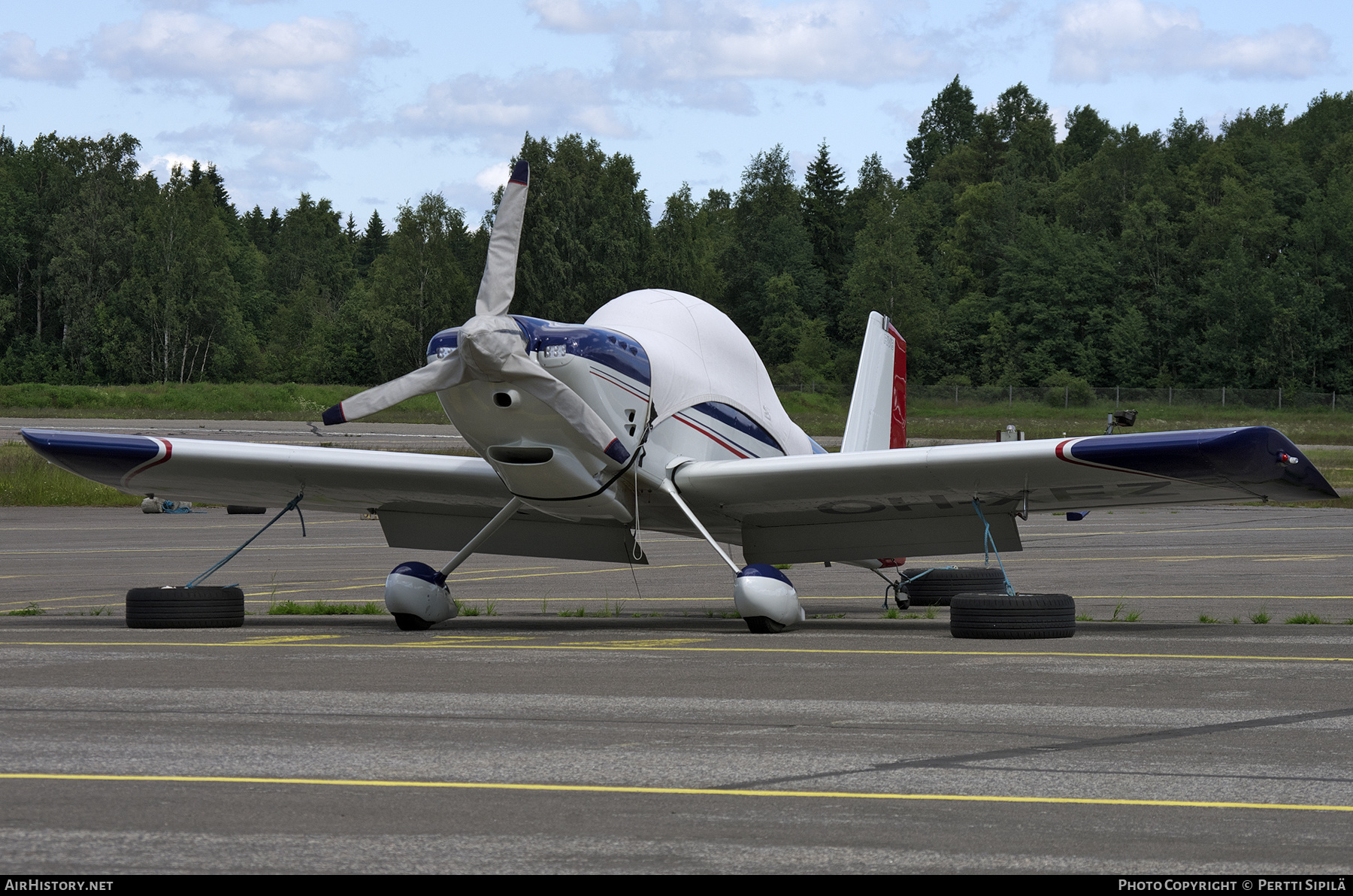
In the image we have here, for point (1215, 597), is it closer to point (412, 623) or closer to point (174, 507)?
point (412, 623)

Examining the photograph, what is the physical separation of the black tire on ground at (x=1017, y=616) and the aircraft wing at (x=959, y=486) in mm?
1153

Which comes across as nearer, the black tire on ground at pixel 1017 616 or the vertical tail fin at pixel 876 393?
the black tire on ground at pixel 1017 616

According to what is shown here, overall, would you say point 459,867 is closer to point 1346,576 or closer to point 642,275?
point 1346,576

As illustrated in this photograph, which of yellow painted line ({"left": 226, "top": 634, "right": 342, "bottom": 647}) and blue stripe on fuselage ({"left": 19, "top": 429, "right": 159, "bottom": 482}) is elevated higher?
blue stripe on fuselage ({"left": 19, "top": 429, "right": 159, "bottom": 482})

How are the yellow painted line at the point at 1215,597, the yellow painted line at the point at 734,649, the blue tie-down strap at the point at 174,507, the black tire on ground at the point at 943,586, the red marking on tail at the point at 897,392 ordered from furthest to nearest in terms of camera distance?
the blue tie-down strap at the point at 174,507
the red marking on tail at the point at 897,392
the black tire on ground at the point at 943,586
the yellow painted line at the point at 1215,597
the yellow painted line at the point at 734,649

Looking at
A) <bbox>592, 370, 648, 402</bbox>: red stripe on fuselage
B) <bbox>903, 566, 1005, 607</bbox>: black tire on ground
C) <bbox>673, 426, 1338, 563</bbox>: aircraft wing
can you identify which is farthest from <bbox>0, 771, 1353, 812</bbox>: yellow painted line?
Answer: <bbox>903, 566, 1005, 607</bbox>: black tire on ground

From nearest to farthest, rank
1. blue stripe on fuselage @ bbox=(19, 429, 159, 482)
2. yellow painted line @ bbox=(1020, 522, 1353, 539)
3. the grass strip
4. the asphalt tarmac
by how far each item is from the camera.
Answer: the asphalt tarmac
blue stripe on fuselage @ bbox=(19, 429, 159, 482)
yellow painted line @ bbox=(1020, 522, 1353, 539)
the grass strip

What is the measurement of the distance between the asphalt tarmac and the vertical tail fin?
3381 mm

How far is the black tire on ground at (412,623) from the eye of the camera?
40.5ft

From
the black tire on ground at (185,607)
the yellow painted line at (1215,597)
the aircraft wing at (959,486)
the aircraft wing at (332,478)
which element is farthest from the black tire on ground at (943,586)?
the black tire on ground at (185,607)

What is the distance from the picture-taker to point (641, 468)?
12.0 meters

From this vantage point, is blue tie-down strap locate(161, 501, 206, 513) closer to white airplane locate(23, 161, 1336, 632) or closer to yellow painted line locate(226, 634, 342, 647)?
white airplane locate(23, 161, 1336, 632)

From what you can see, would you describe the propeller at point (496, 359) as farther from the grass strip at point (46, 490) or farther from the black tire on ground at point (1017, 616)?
the grass strip at point (46, 490)

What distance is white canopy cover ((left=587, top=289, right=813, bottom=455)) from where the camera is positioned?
483 inches
